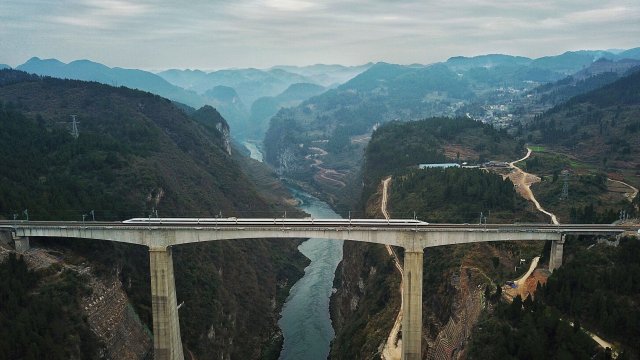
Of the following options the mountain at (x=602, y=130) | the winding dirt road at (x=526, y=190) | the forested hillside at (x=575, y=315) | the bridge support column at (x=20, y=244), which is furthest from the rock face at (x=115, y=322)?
the mountain at (x=602, y=130)

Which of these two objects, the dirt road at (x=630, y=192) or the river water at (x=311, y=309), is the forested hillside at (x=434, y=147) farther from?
the dirt road at (x=630, y=192)

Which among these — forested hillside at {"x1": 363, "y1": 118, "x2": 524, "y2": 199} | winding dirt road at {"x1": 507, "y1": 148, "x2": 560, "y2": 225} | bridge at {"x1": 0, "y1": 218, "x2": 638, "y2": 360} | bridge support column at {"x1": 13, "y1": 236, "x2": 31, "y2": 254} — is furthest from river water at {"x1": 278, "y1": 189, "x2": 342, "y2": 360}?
winding dirt road at {"x1": 507, "y1": 148, "x2": 560, "y2": 225}

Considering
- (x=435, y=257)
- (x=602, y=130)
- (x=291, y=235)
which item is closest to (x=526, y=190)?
(x=435, y=257)

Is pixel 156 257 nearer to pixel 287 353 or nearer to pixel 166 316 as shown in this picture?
pixel 166 316

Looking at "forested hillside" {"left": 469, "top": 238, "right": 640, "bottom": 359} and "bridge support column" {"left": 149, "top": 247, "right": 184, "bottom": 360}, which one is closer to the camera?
"forested hillside" {"left": 469, "top": 238, "right": 640, "bottom": 359}

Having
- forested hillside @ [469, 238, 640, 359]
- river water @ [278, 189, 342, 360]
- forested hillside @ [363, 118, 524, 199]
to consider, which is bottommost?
river water @ [278, 189, 342, 360]

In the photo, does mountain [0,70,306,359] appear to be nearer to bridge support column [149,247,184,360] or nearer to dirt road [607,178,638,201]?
bridge support column [149,247,184,360]

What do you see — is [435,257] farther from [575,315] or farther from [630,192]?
[630,192]
